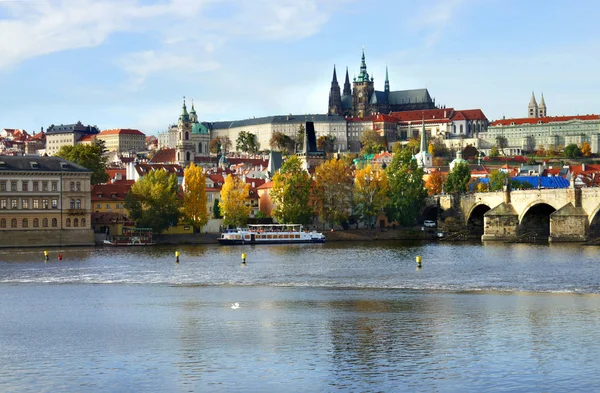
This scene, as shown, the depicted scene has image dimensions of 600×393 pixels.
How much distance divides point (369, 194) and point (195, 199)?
17.7m

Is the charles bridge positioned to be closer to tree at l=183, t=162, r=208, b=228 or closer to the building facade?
tree at l=183, t=162, r=208, b=228

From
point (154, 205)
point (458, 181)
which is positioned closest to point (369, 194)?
point (458, 181)

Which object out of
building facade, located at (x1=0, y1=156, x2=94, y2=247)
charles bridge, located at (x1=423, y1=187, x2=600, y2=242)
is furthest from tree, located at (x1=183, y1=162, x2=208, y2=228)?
charles bridge, located at (x1=423, y1=187, x2=600, y2=242)

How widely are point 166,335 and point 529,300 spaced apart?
1610 cm

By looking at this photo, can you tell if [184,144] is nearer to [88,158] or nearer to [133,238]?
[88,158]

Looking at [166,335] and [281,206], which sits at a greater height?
[281,206]

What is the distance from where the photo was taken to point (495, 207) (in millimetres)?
96500

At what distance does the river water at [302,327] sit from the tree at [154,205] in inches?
1007

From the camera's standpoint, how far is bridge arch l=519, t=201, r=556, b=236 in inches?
3686

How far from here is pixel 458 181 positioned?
122625mm

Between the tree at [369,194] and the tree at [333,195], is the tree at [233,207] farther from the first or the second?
the tree at [369,194]

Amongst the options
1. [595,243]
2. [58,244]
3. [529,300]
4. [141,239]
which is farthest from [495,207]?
[529,300]

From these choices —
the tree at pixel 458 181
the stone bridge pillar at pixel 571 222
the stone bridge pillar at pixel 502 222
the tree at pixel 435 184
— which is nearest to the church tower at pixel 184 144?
the tree at pixel 435 184

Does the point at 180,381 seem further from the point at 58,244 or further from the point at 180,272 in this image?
the point at 58,244
